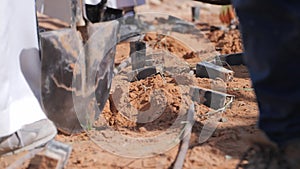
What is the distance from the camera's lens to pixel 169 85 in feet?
12.0

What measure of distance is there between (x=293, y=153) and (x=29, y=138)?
1.32 metres

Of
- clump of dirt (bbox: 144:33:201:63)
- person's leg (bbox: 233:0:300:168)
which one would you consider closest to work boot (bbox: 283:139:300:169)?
person's leg (bbox: 233:0:300:168)

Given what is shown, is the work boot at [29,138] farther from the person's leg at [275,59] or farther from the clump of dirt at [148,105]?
the person's leg at [275,59]

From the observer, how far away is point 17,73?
283 cm

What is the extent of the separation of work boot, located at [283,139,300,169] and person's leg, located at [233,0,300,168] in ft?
0.06

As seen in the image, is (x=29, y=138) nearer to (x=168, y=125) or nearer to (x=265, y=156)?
(x=168, y=125)

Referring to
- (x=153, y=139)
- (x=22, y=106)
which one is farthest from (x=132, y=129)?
(x=22, y=106)

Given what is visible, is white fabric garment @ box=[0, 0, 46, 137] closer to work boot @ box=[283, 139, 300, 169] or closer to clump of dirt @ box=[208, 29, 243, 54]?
work boot @ box=[283, 139, 300, 169]

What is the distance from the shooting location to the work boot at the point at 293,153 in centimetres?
215

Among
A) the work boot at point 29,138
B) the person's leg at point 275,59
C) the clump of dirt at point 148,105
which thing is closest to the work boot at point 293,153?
the person's leg at point 275,59

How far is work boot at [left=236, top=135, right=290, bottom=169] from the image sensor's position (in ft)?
7.24

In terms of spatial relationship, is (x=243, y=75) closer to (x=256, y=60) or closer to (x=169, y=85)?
(x=169, y=85)

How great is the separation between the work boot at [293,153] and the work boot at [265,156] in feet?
0.06

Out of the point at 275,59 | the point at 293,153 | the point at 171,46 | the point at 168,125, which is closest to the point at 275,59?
the point at 275,59
